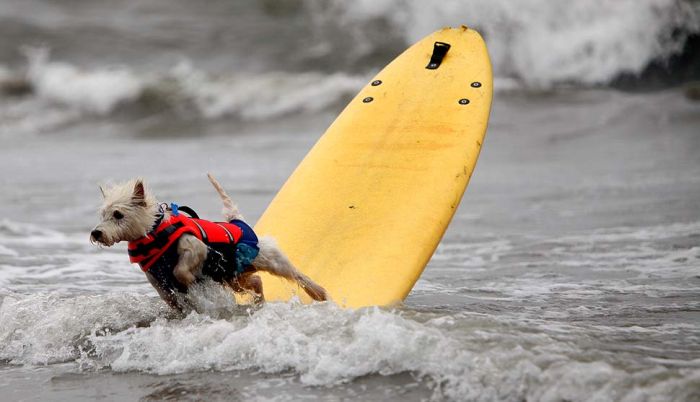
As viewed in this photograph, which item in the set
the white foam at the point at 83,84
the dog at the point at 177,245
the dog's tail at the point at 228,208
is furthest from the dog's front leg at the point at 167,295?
the white foam at the point at 83,84

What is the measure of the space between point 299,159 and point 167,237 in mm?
7371

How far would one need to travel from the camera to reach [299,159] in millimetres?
11680

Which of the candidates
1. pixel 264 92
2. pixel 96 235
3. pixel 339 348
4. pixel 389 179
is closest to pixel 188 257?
pixel 96 235

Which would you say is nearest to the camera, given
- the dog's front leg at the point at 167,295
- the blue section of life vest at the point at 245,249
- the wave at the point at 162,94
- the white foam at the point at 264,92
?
the dog's front leg at the point at 167,295

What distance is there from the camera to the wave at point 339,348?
3617 mm

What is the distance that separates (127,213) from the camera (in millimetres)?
4230

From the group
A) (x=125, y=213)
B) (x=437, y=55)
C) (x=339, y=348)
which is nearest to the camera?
(x=339, y=348)

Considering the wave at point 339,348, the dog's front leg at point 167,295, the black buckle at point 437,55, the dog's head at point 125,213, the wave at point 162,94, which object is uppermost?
the wave at point 162,94

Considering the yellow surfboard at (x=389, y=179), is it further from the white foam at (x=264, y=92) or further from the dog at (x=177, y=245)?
the white foam at (x=264, y=92)

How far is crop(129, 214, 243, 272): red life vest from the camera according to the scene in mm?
4312

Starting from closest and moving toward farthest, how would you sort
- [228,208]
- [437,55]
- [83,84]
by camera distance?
[228,208]
[437,55]
[83,84]

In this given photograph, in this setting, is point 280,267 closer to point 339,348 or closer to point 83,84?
point 339,348

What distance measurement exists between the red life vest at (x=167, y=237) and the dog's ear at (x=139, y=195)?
13cm

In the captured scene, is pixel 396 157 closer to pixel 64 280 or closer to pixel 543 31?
pixel 64 280
